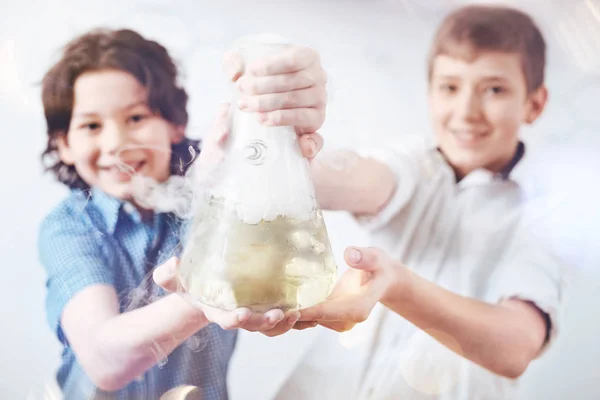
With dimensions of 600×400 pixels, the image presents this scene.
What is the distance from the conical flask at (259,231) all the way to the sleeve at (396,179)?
0.13 m

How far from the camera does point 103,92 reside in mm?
696

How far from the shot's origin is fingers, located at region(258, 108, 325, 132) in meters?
0.62

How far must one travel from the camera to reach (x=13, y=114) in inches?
28.6

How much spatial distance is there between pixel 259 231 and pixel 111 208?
0.25 meters

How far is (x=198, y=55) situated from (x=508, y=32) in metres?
0.43

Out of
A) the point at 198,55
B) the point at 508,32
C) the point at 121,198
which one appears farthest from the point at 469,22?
the point at 121,198

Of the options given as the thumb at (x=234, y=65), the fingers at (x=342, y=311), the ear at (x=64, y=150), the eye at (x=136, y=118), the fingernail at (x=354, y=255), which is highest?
the thumb at (x=234, y=65)

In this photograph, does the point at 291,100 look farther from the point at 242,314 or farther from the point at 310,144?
the point at 242,314

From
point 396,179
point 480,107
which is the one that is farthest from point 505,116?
point 396,179

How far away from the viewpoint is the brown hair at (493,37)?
2.47 feet

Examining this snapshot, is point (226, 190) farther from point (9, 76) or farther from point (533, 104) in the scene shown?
point (533, 104)

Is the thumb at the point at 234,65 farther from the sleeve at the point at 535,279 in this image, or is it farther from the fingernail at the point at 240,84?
the sleeve at the point at 535,279

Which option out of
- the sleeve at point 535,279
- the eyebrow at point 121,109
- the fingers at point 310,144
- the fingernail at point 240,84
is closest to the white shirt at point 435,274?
the sleeve at point 535,279

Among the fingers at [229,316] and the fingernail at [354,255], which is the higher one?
the fingernail at [354,255]
